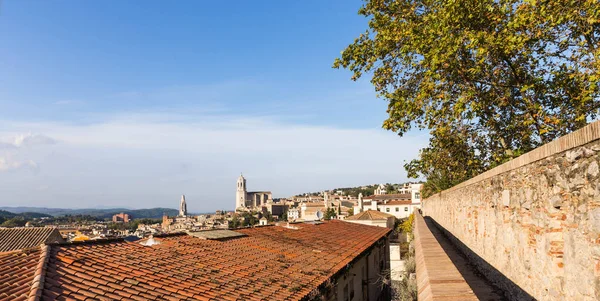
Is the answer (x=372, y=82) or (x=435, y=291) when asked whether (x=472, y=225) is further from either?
(x=372, y=82)

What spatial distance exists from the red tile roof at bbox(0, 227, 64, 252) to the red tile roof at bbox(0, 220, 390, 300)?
2176 centimetres

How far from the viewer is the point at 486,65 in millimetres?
10852

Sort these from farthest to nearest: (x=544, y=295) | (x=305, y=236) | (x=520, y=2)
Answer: (x=305, y=236) < (x=520, y=2) < (x=544, y=295)

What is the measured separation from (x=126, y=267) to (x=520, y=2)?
11059mm

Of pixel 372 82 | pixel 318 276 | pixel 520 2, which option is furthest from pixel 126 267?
pixel 520 2

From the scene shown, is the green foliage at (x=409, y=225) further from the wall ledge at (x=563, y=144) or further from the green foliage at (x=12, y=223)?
the green foliage at (x=12, y=223)

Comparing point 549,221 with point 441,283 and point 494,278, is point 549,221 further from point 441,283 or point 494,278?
point 494,278

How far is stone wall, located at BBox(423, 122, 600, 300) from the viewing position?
298 centimetres

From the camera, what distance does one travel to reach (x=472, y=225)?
325 inches

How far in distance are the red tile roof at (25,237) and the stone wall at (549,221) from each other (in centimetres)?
3045

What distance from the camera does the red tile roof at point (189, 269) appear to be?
21.7 ft

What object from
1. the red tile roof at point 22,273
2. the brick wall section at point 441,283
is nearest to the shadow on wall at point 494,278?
the brick wall section at point 441,283

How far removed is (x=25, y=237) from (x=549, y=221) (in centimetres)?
3506

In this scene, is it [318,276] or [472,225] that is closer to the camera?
[472,225]
